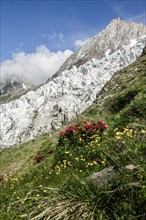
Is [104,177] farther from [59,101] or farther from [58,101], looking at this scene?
[58,101]

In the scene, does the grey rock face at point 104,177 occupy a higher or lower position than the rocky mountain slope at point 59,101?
lower

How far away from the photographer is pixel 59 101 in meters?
173

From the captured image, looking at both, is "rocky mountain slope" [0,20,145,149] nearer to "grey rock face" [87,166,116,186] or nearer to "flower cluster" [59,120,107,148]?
"flower cluster" [59,120,107,148]

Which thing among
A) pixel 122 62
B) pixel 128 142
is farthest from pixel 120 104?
pixel 122 62

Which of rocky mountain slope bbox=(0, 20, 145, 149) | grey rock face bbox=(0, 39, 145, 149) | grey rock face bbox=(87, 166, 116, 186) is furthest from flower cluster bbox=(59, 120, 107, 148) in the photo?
grey rock face bbox=(0, 39, 145, 149)

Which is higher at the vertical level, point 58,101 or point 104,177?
point 58,101

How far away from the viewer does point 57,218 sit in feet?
20.2

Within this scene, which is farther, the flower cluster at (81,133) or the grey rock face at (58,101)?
the grey rock face at (58,101)

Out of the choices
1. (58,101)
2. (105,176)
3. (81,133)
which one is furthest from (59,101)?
(105,176)

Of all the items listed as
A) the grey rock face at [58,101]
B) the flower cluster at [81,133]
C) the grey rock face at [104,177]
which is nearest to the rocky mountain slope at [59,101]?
the grey rock face at [58,101]

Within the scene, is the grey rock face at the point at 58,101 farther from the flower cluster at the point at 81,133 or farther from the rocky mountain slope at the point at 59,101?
the flower cluster at the point at 81,133

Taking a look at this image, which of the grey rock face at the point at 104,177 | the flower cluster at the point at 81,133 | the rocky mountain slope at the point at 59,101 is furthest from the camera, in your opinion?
the rocky mountain slope at the point at 59,101

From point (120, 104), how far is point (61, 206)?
14307 mm

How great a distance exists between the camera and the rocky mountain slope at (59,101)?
161 metres
